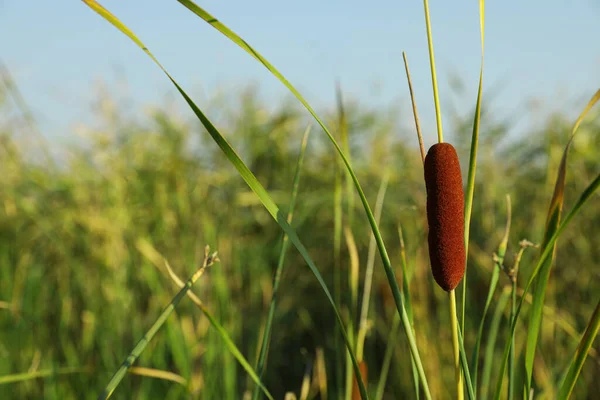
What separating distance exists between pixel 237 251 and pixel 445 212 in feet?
5.68

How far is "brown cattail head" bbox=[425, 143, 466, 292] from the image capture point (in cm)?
49

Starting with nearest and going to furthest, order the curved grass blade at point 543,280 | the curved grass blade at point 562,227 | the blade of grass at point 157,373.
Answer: the curved grass blade at point 562,227 → the curved grass blade at point 543,280 → the blade of grass at point 157,373

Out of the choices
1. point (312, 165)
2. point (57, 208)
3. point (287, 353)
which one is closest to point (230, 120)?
point (312, 165)

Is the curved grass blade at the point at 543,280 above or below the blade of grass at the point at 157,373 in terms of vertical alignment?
above

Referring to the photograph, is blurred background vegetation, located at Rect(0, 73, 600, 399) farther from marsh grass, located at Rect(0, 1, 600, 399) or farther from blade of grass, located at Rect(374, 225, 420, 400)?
blade of grass, located at Rect(374, 225, 420, 400)

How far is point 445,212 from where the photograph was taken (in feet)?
1.61

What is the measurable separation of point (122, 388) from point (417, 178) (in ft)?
4.14

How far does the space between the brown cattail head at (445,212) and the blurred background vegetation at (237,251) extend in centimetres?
104

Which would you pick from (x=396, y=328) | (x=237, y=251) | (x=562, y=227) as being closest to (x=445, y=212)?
(x=562, y=227)

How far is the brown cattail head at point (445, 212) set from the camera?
488 mm

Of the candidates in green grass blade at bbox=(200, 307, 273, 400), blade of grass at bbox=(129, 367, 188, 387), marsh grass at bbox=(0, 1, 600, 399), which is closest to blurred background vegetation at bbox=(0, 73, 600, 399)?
marsh grass at bbox=(0, 1, 600, 399)

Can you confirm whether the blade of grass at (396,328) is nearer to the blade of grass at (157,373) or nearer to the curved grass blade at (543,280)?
the curved grass blade at (543,280)

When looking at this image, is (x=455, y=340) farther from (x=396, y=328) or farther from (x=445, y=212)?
(x=396, y=328)

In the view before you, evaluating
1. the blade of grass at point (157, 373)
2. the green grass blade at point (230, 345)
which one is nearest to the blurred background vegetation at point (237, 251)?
the blade of grass at point (157, 373)
